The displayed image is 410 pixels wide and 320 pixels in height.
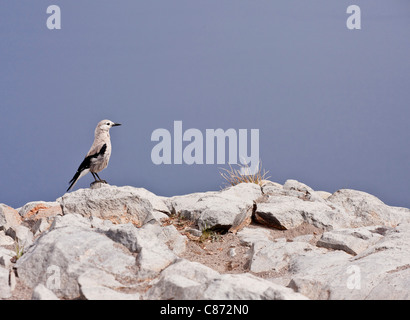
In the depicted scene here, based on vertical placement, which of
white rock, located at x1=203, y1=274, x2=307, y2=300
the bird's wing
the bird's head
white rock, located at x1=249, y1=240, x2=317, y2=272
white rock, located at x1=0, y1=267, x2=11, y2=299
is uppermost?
the bird's head

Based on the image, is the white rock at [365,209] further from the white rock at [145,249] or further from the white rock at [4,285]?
the white rock at [4,285]

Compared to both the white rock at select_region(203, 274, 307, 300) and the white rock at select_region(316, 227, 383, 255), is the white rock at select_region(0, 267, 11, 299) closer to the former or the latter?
the white rock at select_region(203, 274, 307, 300)

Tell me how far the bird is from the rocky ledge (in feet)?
2.85

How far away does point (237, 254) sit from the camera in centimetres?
730

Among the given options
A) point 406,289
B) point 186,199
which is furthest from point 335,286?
point 186,199

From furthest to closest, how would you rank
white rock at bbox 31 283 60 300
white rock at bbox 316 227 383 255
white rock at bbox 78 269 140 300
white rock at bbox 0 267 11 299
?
white rock at bbox 316 227 383 255, white rock at bbox 0 267 11 299, white rock at bbox 78 269 140 300, white rock at bbox 31 283 60 300

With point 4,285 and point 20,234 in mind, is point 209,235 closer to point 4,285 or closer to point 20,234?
point 20,234

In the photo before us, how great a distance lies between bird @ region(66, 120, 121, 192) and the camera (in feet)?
31.0

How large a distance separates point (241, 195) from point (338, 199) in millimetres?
2429

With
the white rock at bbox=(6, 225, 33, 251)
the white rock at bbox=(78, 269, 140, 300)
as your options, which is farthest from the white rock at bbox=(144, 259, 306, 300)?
the white rock at bbox=(6, 225, 33, 251)

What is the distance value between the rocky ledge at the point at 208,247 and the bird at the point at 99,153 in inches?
34.2

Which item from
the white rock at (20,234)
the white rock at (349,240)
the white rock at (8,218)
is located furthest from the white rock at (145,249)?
the white rock at (8,218)

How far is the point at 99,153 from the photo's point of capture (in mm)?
9461

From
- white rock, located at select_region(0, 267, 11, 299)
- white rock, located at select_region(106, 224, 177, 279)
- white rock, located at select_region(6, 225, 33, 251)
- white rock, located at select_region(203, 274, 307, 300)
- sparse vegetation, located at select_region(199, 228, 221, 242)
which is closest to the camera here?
white rock, located at select_region(203, 274, 307, 300)
